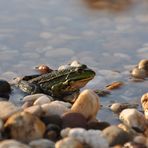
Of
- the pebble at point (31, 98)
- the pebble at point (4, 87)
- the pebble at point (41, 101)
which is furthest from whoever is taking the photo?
the pebble at point (4, 87)

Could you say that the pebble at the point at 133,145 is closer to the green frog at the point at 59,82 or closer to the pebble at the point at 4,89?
the green frog at the point at 59,82

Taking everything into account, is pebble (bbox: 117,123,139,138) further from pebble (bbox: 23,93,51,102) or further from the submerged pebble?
the submerged pebble

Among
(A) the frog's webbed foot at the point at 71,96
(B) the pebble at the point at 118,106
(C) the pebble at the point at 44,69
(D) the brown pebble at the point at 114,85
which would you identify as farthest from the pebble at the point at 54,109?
(C) the pebble at the point at 44,69

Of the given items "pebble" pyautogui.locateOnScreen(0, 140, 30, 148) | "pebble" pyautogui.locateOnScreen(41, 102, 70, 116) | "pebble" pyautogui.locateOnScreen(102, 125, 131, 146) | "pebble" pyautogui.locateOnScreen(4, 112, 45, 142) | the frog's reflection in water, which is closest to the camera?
"pebble" pyautogui.locateOnScreen(0, 140, 30, 148)

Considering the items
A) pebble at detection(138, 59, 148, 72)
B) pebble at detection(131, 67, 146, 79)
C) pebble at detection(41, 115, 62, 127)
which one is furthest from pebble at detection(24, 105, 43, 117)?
pebble at detection(138, 59, 148, 72)

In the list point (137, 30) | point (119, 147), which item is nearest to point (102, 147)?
point (119, 147)

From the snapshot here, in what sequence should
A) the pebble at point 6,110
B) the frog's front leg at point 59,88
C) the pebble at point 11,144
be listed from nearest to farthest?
1. the pebble at point 11,144
2. the pebble at point 6,110
3. the frog's front leg at point 59,88

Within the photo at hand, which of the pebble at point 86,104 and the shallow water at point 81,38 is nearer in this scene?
the pebble at point 86,104

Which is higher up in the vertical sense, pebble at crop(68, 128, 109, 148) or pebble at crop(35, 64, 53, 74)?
pebble at crop(68, 128, 109, 148)
